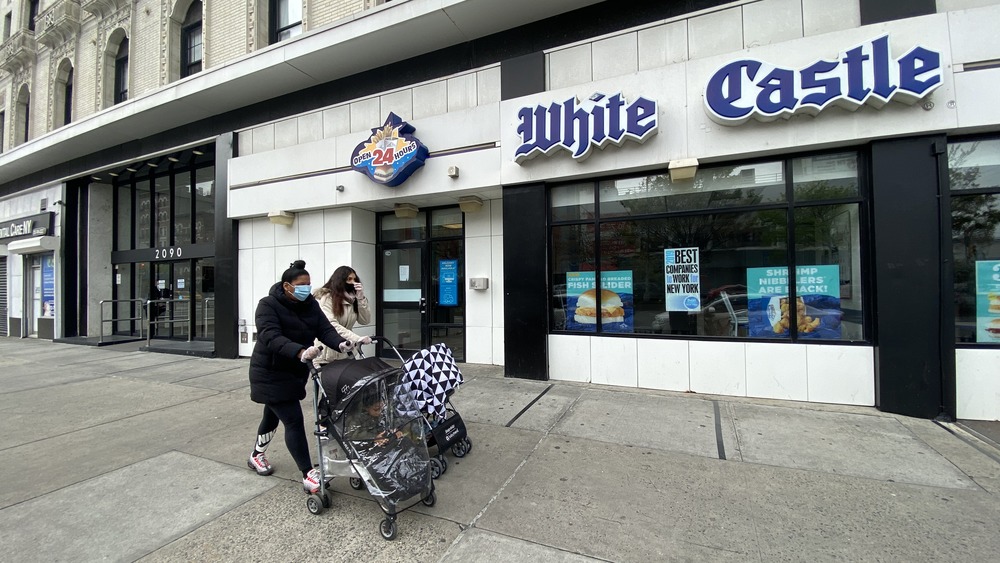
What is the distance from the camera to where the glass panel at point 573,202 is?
6.50 m

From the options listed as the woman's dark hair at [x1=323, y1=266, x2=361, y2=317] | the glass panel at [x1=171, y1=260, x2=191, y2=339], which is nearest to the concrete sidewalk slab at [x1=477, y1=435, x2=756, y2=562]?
the woman's dark hair at [x1=323, y1=266, x2=361, y2=317]

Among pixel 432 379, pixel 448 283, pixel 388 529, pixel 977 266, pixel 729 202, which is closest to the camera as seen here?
pixel 388 529

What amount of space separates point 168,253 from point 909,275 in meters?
15.2

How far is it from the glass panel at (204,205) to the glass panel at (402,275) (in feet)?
18.7

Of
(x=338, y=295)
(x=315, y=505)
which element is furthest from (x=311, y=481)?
(x=338, y=295)

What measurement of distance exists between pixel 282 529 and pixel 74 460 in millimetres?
2849

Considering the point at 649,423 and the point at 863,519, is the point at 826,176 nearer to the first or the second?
the point at 649,423

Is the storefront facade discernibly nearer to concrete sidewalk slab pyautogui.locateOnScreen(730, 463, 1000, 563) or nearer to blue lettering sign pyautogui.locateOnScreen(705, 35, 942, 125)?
blue lettering sign pyautogui.locateOnScreen(705, 35, 942, 125)

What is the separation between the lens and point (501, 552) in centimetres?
250

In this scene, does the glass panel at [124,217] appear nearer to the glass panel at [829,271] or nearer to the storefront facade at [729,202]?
the storefront facade at [729,202]

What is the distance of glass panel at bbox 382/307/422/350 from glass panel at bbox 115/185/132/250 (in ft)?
35.3

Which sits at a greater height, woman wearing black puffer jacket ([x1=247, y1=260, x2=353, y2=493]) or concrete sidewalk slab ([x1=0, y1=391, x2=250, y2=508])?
woman wearing black puffer jacket ([x1=247, y1=260, x2=353, y2=493])

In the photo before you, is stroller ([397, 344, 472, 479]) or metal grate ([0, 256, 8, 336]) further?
metal grate ([0, 256, 8, 336])

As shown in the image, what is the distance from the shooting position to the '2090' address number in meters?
10.9
